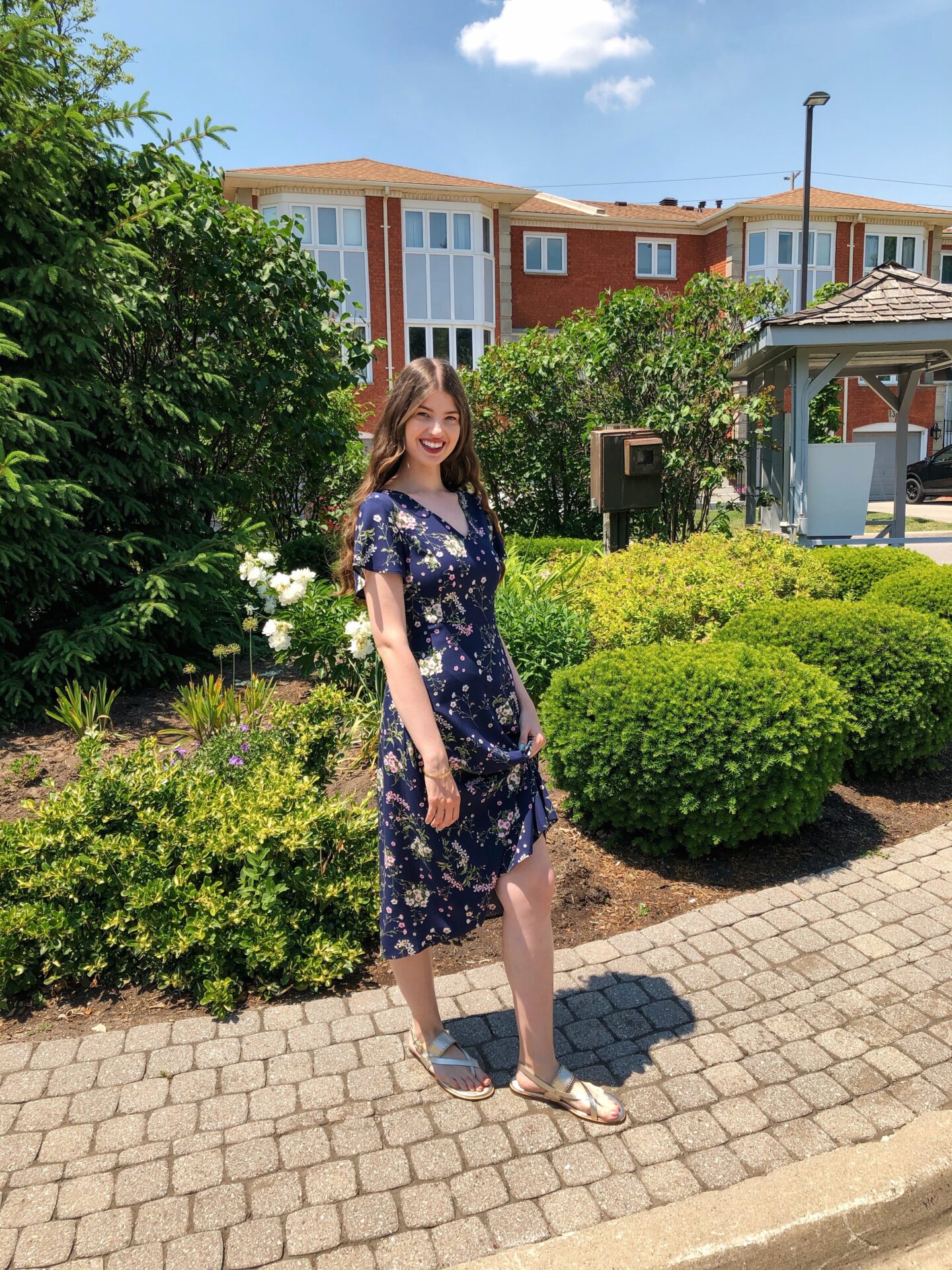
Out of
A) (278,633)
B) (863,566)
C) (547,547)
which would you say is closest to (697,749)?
(278,633)

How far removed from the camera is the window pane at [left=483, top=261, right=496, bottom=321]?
29.3 m

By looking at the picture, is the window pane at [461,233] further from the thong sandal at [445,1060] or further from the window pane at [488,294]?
the thong sandal at [445,1060]

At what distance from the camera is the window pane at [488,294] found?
96.3ft

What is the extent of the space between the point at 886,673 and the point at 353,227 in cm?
2726

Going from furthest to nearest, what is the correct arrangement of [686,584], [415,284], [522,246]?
[522,246], [415,284], [686,584]

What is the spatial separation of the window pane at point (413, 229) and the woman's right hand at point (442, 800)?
95.2ft

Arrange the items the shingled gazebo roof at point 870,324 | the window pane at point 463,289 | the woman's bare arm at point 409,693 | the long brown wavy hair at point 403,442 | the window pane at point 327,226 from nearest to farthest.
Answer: the woman's bare arm at point 409,693, the long brown wavy hair at point 403,442, the shingled gazebo roof at point 870,324, the window pane at point 327,226, the window pane at point 463,289

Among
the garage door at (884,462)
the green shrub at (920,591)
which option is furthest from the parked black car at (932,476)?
the green shrub at (920,591)

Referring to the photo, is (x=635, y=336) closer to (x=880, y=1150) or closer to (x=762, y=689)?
(x=762, y=689)

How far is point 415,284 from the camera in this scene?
28.8 meters

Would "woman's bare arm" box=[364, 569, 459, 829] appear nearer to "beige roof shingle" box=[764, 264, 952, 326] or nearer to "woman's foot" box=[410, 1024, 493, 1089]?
"woman's foot" box=[410, 1024, 493, 1089]

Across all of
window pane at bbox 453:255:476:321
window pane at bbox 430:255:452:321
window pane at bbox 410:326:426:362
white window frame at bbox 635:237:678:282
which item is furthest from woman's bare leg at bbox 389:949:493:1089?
white window frame at bbox 635:237:678:282

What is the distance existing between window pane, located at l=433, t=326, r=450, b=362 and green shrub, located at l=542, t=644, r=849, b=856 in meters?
26.7

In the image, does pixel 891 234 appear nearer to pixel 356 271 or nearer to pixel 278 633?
pixel 356 271
